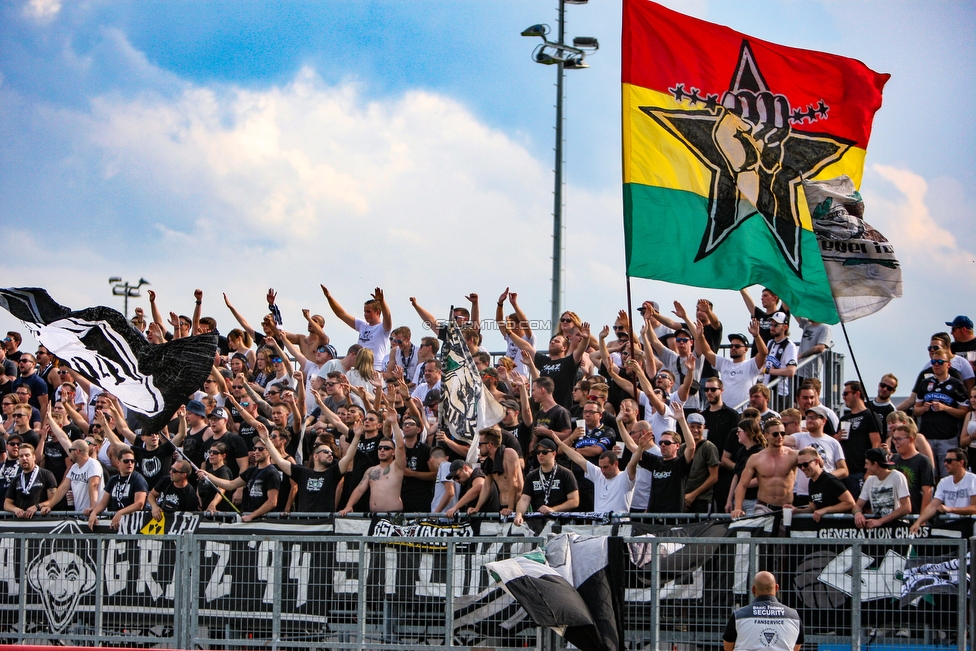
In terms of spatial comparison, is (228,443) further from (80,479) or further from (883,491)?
(883,491)

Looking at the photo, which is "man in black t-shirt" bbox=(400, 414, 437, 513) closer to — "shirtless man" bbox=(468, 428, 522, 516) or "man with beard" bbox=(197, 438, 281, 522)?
"shirtless man" bbox=(468, 428, 522, 516)

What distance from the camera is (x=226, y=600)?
35.8 ft

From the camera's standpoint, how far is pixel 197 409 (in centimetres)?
1510

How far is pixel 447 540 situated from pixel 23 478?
6.69 metres

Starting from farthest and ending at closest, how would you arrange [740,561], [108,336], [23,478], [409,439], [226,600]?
[23,478], [409,439], [108,336], [226,600], [740,561]

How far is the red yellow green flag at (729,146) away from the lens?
11.0 metres

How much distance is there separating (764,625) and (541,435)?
5133 millimetres

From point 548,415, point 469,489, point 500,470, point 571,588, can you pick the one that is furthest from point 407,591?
point 548,415

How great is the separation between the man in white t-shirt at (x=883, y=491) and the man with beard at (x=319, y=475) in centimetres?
543

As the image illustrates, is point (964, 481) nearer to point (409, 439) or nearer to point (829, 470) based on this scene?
point (829, 470)

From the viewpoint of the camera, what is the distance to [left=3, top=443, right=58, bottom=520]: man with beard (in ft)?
46.1

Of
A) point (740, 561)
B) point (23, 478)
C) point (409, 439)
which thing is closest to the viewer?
point (740, 561)

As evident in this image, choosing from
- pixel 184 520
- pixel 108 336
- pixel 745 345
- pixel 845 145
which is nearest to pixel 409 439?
pixel 184 520

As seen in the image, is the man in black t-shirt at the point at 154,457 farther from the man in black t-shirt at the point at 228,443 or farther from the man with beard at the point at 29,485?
the man with beard at the point at 29,485
